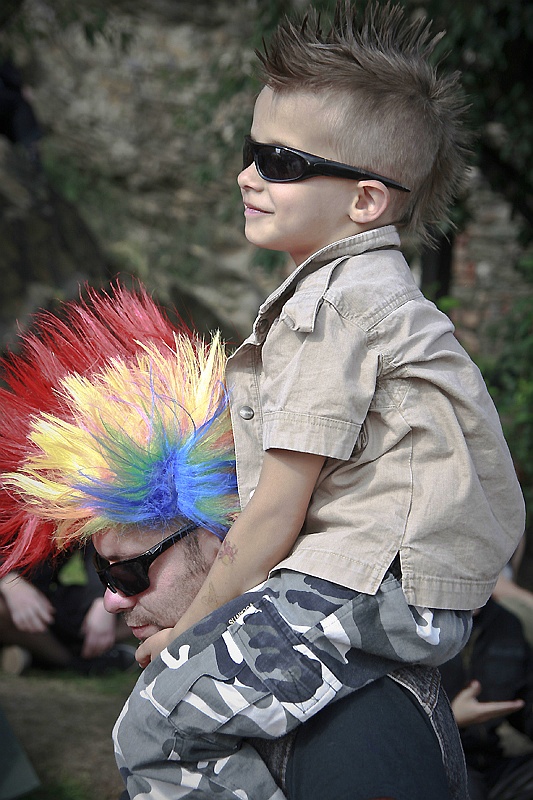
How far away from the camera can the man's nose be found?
4.64 feet

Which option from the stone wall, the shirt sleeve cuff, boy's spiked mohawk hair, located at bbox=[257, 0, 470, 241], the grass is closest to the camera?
the shirt sleeve cuff

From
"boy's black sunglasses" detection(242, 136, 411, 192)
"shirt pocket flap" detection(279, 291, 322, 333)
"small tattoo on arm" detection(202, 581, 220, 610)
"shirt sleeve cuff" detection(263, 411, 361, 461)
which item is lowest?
"small tattoo on arm" detection(202, 581, 220, 610)

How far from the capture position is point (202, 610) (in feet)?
4.18

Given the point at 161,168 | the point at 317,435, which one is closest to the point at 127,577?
the point at 317,435

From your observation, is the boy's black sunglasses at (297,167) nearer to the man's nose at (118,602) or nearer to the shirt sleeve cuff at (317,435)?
the shirt sleeve cuff at (317,435)

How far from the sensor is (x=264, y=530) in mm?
1223

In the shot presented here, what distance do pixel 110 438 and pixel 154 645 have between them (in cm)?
34

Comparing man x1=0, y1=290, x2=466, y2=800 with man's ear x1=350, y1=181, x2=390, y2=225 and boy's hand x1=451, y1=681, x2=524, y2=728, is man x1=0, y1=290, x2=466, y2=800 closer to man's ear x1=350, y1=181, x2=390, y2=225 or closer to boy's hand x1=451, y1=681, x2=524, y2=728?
man's ear x1=350, y1=181, x2=390, y2=225

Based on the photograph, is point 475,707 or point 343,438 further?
point 475,707

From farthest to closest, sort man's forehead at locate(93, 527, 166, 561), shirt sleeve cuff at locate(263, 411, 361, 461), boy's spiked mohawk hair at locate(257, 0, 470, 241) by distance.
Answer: man's forehead at locate(93, 527, 166, 561)
boy's spiked mohawk hair at locate(257, 0, 470, 241)
shirt sleeve cuff at locate(263, 411, 361, 461)

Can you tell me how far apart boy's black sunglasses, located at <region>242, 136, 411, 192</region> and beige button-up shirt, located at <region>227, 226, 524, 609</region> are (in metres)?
0.12

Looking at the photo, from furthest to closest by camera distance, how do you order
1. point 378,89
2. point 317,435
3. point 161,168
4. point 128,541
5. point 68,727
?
point 161,168 < point 68,727 < point 128,541 < point 378,89 < point 317,435

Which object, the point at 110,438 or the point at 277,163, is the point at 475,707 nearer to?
the point at 110,438

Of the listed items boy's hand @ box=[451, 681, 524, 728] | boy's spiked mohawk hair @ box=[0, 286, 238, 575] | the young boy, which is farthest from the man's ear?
boy's hand @ box=[451, 681, 524, 728]
